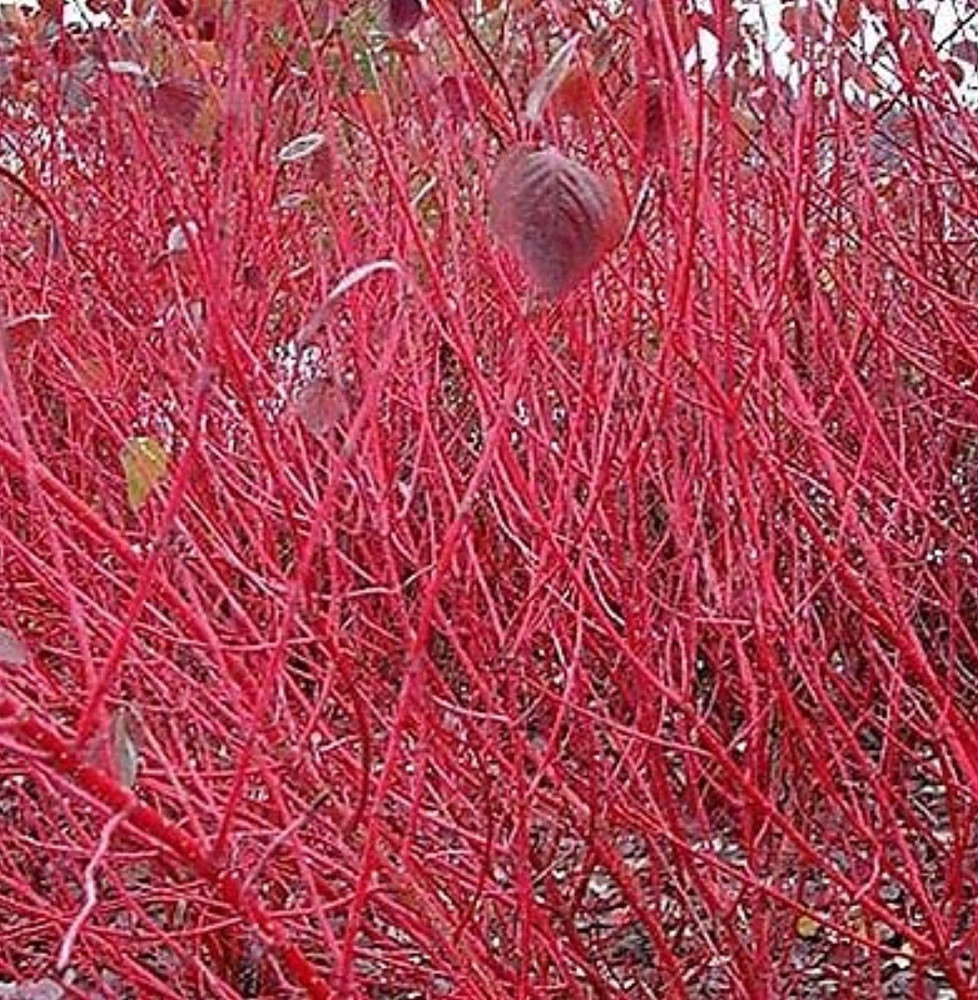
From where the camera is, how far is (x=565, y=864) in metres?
3.79

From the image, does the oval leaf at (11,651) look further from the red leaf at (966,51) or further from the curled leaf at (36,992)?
the red leaf at (966,51)

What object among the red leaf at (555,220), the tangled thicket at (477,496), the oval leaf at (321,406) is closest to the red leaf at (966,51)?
the tangled thicket at (477,496)

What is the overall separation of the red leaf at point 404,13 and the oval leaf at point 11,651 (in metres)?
0.72

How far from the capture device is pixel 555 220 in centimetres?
114

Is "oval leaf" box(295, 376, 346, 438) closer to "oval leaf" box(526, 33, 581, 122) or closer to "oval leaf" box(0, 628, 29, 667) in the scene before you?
"oval leaf" box(0, 628, 29, 667)

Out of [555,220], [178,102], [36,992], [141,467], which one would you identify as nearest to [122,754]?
[141,467]

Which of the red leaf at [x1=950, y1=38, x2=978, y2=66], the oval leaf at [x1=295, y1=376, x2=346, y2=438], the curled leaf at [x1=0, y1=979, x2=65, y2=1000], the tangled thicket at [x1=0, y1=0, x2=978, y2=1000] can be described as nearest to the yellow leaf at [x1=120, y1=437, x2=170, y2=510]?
the tangled thicket at [x1=0, y1=0, x2=978, y2=1000]

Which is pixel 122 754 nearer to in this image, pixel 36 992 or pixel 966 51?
pixel 36 992

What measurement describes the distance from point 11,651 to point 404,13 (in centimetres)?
74

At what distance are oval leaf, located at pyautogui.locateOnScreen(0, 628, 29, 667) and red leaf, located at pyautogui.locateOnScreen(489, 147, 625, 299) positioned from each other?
491 millimetres

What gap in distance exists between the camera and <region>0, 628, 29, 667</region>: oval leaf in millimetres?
1373

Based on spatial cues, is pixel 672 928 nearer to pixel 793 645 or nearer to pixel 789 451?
pixel 789 451

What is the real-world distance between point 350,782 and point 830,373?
92 cm

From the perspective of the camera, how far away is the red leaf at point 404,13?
179cm
